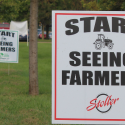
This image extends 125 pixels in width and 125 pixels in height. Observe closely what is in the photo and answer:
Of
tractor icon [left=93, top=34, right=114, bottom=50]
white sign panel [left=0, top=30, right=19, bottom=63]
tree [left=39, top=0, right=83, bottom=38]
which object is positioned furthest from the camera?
tree [left=39, top=0, right=83, bottom=38]

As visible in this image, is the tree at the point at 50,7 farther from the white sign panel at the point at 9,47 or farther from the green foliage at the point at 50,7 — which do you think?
the white sign panel at the point at 9,47

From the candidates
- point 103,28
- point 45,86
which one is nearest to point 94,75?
point 103,28

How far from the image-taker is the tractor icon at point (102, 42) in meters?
2.69

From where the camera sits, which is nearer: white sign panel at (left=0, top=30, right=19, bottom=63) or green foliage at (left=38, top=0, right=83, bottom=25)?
white sign panel at (left=0, top=30, right=19, bottom=63)

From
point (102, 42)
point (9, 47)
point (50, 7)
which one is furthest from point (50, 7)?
point (102, 42)

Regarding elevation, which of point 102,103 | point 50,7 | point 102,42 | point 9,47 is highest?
point 50,7

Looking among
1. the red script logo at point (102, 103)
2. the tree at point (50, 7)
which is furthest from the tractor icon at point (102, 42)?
the tree at point (50, 7)

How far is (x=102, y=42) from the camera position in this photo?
8.84ft

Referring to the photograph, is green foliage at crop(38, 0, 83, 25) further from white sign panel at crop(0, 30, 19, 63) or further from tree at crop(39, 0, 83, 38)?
white sign panel at crop(0, 30, 19, 63)

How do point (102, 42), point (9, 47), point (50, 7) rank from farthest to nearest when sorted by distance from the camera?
point (50, 7)
point (9, 47)
point (102, 42)

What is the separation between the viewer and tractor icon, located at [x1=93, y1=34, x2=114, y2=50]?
106 inches

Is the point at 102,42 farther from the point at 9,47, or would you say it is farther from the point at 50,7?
the point at 50,7

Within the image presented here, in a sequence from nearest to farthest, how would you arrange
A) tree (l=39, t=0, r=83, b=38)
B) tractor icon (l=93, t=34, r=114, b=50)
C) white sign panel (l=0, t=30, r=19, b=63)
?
tractor icon (l=93, t=34, r=114, b=50), white sign panel (l=0, t=30, r=19, b=63), tree (l=39, t=0, r=83, b=38)

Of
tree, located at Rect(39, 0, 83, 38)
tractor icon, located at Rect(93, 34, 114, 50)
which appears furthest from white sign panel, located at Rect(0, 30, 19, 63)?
tree, located at Rect(39, 0, 83, 38)
